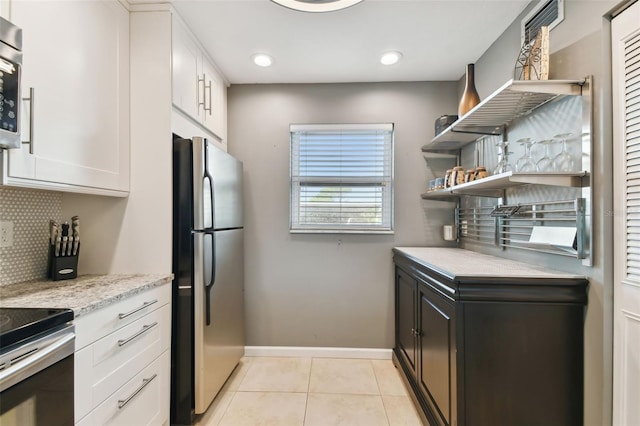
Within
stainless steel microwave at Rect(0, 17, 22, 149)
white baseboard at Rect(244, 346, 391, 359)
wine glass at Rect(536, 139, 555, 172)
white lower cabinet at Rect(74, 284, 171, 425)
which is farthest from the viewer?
white baseboard at Rect(244, 346, 391, 359)

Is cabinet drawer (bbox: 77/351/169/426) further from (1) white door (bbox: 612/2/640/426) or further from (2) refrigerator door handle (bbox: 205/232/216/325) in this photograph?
(1) white door (bbox: 612/2/640/426)

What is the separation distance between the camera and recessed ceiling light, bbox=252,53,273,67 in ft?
7.20

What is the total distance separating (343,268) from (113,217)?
5.80 feet

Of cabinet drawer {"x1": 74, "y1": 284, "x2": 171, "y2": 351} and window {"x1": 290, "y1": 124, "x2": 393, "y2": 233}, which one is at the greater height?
window {"x1": 290, "y1": 124, "x2": 393, "y2": 233}

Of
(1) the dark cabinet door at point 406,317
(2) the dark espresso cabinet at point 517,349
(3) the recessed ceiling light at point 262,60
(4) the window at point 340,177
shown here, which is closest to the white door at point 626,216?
(2) the dark espresso cabinet at point 517,349

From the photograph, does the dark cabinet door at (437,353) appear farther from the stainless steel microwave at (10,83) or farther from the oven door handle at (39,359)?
the stainless steel microwave at (10,83)

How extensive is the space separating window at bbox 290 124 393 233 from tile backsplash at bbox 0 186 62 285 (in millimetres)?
1638

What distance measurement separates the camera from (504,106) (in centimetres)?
159

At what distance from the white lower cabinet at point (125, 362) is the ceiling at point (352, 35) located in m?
1.69

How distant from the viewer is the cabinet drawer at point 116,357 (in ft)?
3.58

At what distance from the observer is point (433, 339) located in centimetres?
162

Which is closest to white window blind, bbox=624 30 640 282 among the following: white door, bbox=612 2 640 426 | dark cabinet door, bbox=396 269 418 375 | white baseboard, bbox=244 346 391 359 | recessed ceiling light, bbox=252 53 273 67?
white door, bbox=612 2 640 426

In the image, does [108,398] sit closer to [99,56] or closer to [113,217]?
[113,217]

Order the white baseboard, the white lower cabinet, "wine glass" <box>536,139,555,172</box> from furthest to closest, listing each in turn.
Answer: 1. the white baseboard
2. "wine glass" <box>536,139,555,172</box>
3. the white lower cabinet
